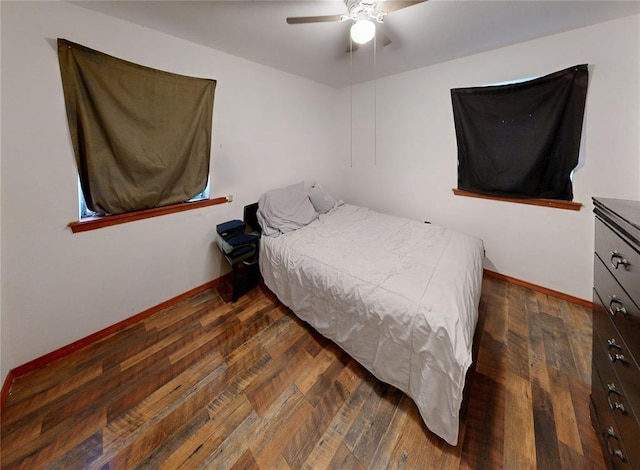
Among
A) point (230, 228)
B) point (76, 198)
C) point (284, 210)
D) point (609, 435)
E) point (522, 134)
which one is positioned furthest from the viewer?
point (284, 210)

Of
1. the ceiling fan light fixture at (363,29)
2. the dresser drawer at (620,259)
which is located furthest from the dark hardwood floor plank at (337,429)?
the ceiling fan light fixture at (363,29)

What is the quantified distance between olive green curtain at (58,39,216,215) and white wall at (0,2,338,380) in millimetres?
80

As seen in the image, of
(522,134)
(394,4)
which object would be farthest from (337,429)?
(522,134)

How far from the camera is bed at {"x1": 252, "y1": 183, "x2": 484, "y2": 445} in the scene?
1166 millimetres

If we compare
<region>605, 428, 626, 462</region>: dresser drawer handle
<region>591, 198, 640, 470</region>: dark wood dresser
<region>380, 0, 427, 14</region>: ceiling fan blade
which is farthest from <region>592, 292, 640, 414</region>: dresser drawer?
<region>380, 0, 427, 14</region>: ceiling fan blade

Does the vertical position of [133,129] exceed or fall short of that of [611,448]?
it exceeds it

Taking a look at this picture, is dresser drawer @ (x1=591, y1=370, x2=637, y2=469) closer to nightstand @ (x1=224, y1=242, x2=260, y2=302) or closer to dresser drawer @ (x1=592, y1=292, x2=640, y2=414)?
dresser drawer @ (x1=592, y1=292, x2=640, y2=414)

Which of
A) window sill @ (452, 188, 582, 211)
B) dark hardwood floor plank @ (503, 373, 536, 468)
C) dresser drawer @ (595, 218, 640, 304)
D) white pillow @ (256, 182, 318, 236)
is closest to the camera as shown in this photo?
dresser drawer @ (595, 218, 640, 304)

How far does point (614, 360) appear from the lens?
0.94 m

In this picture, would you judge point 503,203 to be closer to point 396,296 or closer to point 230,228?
point 396,296

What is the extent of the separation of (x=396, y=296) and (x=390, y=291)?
55mm

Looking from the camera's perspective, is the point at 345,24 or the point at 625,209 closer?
the point at 625,209

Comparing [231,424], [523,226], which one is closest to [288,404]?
[231,424]

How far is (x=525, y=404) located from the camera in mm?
1364
